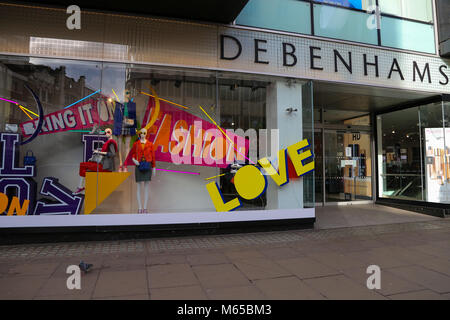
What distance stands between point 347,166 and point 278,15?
19.2 ft

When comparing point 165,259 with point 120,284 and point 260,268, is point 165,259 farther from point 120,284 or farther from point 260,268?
point 260,268

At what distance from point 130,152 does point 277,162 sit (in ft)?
11.0

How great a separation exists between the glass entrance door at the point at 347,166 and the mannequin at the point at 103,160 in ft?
22.8

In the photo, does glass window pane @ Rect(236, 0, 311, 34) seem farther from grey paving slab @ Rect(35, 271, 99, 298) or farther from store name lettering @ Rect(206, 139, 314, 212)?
grey paving slab @ Rect(35, 271, 99, 298)

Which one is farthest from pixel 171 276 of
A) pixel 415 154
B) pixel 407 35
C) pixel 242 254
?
pixel 415 154

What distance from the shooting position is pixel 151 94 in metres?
6.84

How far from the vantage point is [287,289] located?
3475 millimetres

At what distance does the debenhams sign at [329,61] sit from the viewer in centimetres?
673

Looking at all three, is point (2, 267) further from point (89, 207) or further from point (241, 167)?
point (241, 167)

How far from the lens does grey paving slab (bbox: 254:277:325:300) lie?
3266 millimetres

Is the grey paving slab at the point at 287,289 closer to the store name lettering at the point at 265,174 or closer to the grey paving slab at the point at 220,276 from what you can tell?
the grey paving slab at the point at 220,276

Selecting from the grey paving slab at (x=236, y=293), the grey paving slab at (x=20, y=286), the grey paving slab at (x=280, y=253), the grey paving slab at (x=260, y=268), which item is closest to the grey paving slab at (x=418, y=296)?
the grey paving slab at (x=260, y=268)

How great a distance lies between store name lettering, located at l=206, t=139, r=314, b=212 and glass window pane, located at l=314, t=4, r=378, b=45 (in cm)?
294

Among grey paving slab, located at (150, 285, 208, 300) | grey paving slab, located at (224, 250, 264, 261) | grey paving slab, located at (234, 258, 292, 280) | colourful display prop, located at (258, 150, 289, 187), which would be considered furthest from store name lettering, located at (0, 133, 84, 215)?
colourful display prop, located at (258, 150, 289, 187)
